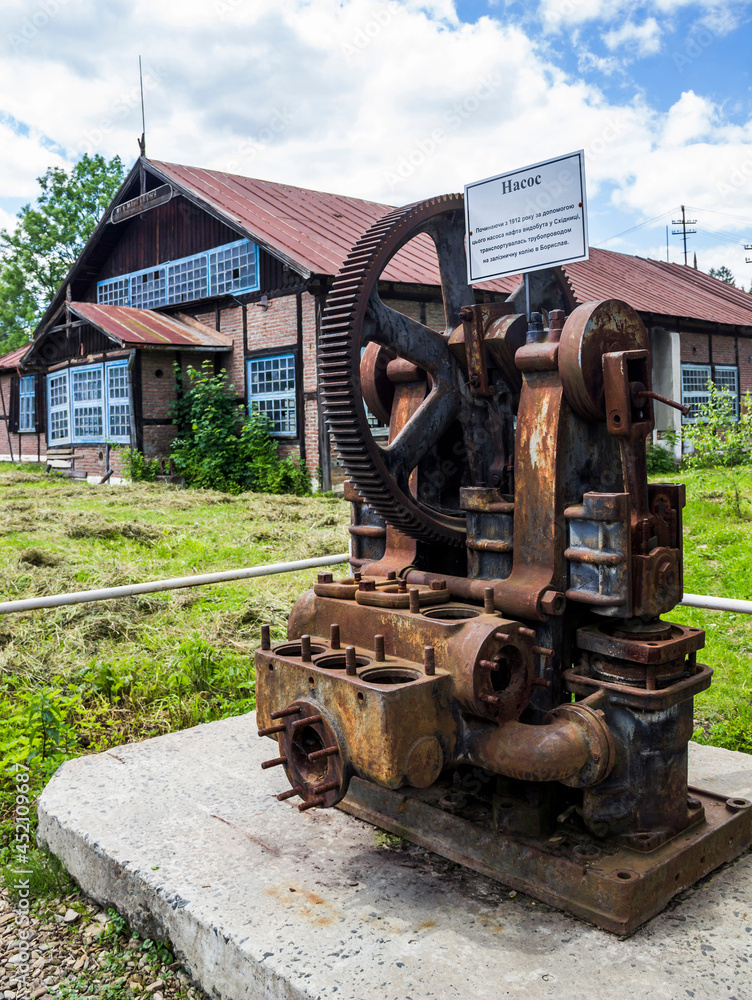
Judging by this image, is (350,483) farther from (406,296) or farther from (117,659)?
(406,296)

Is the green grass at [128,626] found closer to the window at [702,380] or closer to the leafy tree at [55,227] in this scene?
the window at [702,380]

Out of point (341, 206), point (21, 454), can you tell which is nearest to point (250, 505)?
point (341, 206)

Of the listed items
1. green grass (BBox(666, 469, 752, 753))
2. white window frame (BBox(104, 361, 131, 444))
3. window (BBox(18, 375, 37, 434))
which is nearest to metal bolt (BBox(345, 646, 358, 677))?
green grass (BBox(666, 469, 752, 753))

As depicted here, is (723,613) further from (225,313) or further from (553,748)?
(225,313)

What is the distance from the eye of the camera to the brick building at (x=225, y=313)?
52.5ft

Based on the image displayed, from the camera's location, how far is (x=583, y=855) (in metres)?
2.35

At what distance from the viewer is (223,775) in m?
3.31

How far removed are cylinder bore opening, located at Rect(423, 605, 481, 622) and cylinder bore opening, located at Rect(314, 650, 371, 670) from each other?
236mm

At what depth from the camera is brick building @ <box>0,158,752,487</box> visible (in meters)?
16.0

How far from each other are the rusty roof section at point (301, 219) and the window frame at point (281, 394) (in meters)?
2.01

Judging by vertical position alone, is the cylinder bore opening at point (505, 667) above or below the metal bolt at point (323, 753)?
above

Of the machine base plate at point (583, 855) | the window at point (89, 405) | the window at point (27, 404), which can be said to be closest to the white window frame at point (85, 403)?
the window at point (89, 405)

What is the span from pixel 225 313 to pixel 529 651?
653 inches

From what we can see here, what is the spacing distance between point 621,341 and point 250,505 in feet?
36.3
